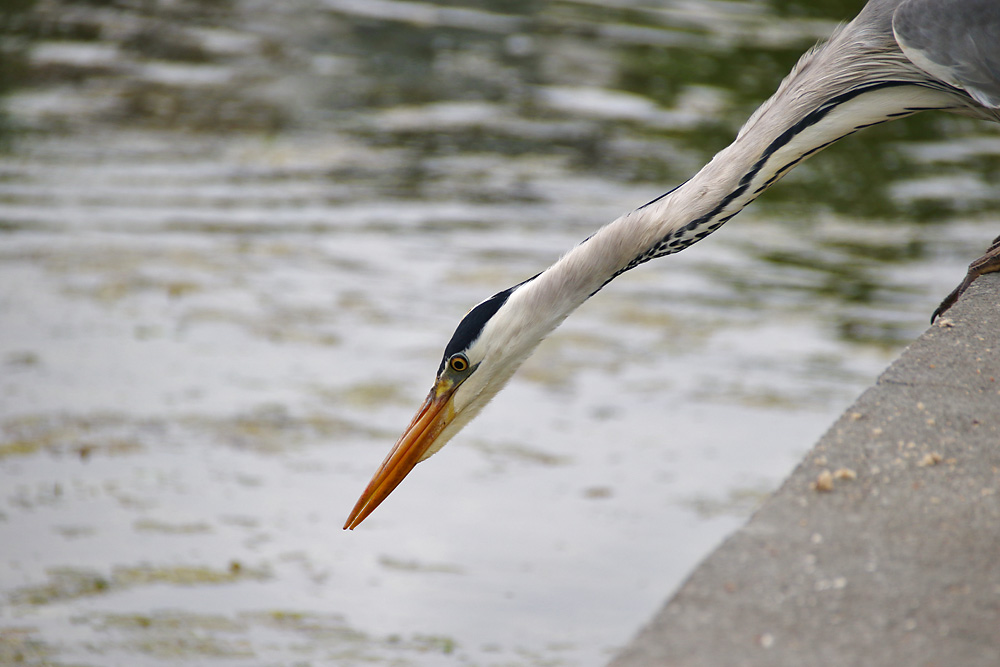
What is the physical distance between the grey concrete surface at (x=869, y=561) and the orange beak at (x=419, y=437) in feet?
4.49

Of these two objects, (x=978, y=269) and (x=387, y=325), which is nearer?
(x=978, y=269)

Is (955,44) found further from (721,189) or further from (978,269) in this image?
(721,189)

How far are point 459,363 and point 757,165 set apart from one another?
1046 millimetres

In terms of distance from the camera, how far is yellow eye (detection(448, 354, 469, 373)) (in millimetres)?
3295

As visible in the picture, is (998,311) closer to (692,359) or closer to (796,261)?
(692,359)

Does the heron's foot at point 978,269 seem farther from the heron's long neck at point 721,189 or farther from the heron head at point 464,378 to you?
the heron head at point 464,378

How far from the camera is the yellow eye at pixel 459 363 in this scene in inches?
130

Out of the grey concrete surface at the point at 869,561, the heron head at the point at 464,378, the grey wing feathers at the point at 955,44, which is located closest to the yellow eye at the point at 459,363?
the heron head at the point at 464,378

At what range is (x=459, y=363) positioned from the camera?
3303 mm

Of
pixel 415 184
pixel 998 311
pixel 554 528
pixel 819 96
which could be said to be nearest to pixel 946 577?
pixel 998 311

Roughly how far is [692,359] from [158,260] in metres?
3.54

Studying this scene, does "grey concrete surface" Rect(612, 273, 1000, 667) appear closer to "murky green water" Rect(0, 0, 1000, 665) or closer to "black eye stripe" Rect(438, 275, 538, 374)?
"black eye stripe" Rect(438, 275, 538, 374)

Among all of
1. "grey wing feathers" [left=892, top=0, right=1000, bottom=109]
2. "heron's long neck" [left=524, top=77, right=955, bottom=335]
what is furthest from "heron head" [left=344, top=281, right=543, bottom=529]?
"grey wing feathers" [left=892, top=0, right=1000, bottom=109]

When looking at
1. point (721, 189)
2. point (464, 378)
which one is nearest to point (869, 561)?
point (721, 189)
